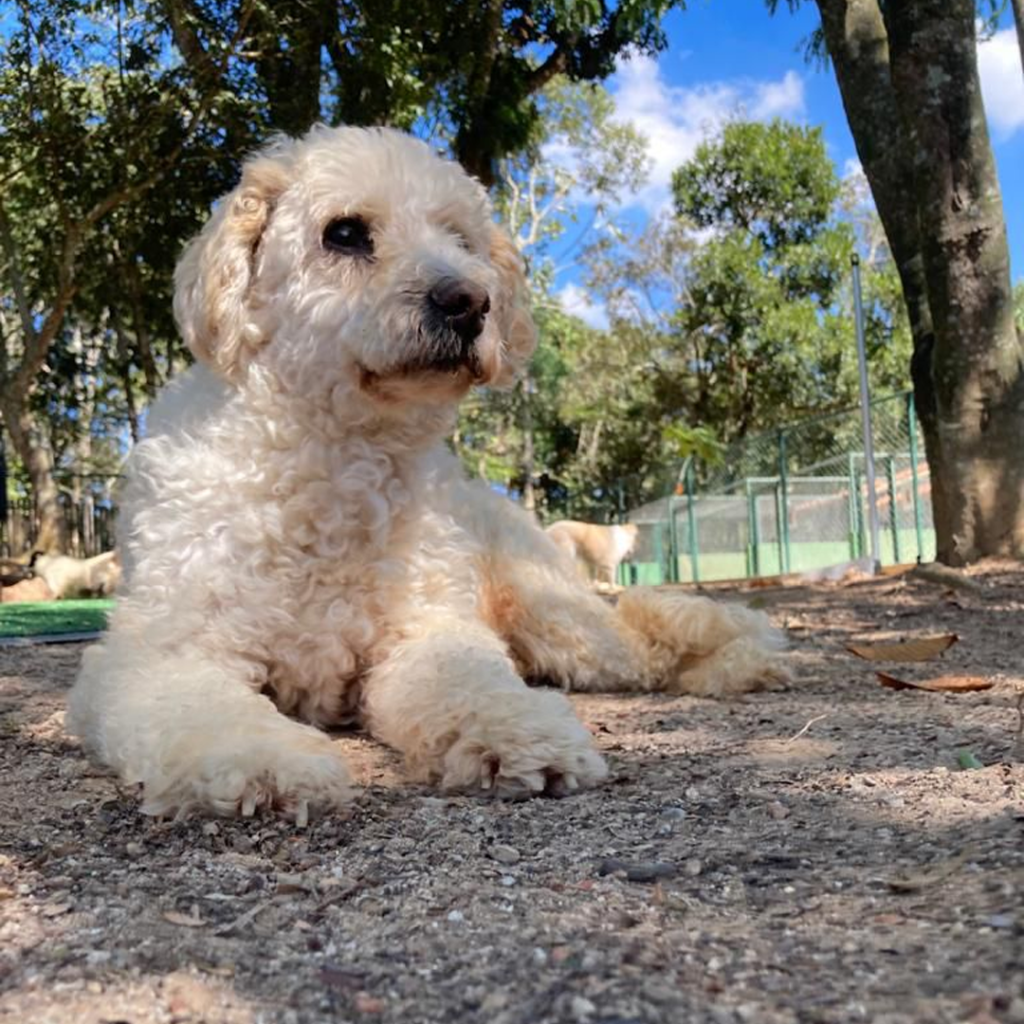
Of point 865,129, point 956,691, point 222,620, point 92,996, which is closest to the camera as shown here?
point 92,996

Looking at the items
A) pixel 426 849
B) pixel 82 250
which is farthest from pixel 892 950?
pixel 82 250

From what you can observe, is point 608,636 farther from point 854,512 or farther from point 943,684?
point 854,512

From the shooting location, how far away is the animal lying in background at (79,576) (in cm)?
1101

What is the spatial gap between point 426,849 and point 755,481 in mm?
14919

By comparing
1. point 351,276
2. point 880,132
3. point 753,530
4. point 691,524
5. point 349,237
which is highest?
point 880,132

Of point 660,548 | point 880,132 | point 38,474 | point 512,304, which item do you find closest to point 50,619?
point 512,304

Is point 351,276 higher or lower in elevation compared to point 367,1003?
higher

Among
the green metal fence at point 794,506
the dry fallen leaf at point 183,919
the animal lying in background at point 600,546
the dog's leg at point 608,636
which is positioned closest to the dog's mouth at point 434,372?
the dog's leg at point 608,636

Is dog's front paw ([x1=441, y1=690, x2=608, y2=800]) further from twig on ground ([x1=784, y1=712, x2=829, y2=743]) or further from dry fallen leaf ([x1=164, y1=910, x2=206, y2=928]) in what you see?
dry fallen leaf ([x1=164, y1=910, x2=206, y2=928])

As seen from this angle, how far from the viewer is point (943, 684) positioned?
9.98 feet

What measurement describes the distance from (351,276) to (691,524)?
15.7 meters

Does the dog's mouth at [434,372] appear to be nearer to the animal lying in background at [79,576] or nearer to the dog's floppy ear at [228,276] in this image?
the dog's floppy ear at [228,276]

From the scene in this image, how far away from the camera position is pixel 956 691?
3.00m

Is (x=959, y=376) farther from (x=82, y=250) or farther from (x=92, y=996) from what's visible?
(x=82, y=250)
